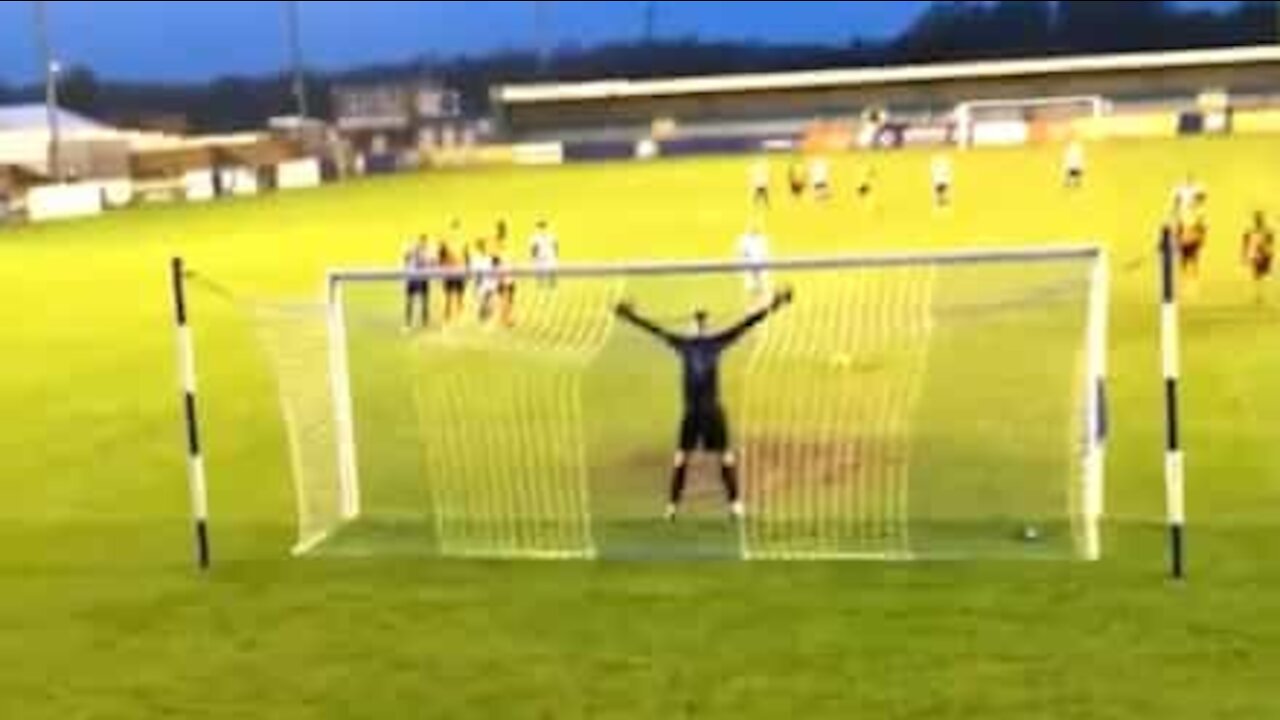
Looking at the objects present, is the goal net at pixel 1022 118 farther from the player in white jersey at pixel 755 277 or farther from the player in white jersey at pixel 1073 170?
the player in white jersey at pixel 755 277

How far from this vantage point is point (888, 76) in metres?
125

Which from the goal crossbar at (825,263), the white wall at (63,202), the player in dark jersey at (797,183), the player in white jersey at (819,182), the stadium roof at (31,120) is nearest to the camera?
the goal crossbar at (825,263)

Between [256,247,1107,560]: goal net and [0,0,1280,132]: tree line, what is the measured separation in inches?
4582

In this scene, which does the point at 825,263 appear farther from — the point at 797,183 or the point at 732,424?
the point at 797,183

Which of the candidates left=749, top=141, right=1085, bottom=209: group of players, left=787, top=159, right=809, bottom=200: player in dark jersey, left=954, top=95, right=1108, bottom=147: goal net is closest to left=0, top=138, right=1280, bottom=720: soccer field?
left=749, top=141, right=1085, bottom=209: group of players

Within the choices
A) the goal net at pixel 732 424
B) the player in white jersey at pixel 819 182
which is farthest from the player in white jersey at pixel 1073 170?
the goal net at pixel 732 424

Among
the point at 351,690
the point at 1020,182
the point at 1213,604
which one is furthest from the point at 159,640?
the point at 1020,182

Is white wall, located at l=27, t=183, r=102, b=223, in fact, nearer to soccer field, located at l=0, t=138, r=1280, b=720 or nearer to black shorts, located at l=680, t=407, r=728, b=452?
soccer field, located at l=0, t=138, r=1280, b=720

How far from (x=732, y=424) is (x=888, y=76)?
103m

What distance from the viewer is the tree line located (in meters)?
157

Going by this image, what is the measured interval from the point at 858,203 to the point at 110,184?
36.2 meters

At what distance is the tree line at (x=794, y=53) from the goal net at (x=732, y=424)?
116 metres

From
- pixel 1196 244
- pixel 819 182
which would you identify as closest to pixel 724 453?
pixel 1196 244

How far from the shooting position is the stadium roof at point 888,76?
395 feet
